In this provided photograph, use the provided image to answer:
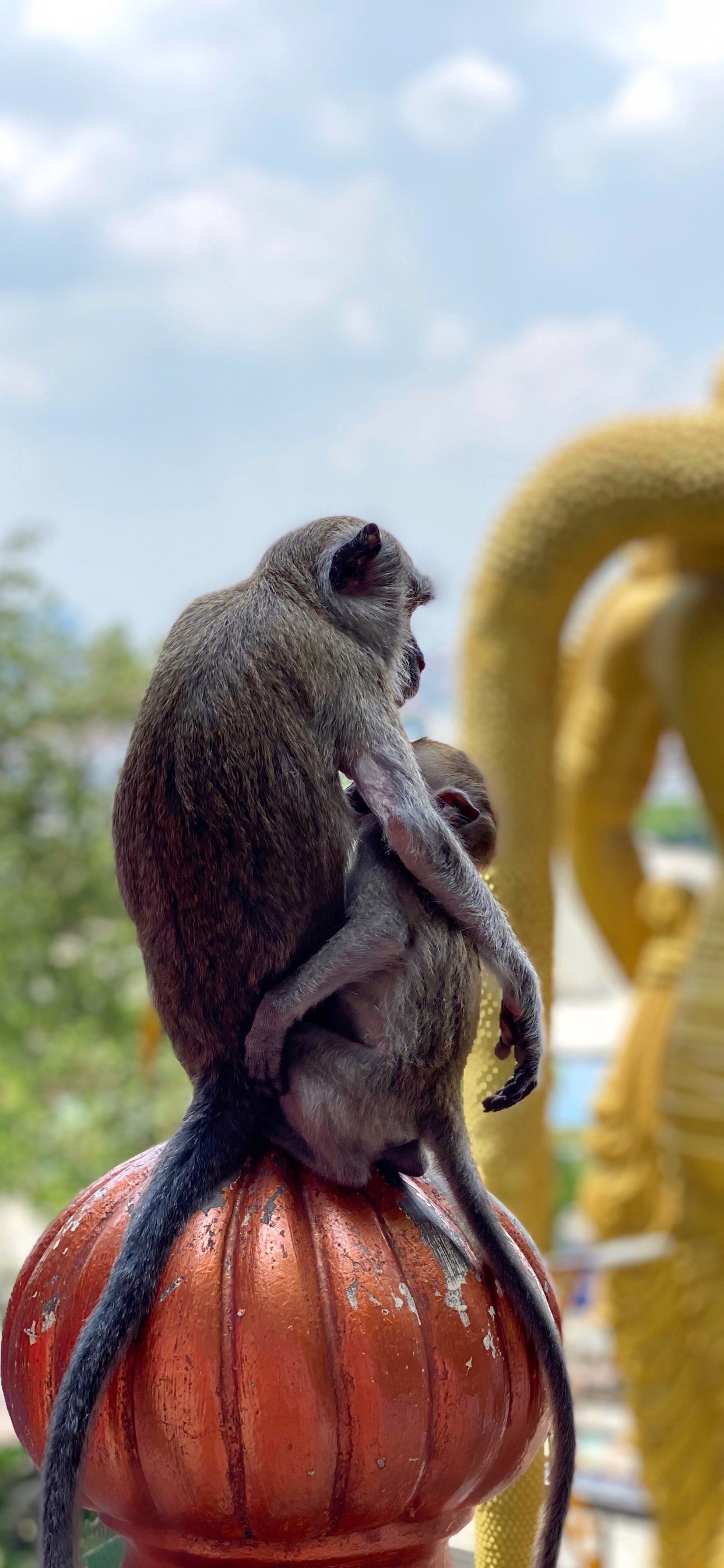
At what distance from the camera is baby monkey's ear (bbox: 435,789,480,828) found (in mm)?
864

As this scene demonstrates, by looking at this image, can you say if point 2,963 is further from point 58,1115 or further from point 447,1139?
point 447,1139

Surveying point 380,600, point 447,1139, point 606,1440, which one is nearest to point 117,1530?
point 447,1139

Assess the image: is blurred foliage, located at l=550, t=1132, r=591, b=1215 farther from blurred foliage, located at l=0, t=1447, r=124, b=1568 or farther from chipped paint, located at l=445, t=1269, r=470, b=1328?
chipped paint, located at l=445, t=1269, r=470, b=1328

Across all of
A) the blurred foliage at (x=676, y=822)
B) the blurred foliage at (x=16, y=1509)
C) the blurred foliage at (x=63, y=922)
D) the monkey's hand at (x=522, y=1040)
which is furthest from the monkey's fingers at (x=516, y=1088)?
the blurred foliage at (x=63, y=922)

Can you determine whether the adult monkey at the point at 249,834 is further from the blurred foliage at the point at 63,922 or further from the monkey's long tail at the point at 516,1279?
the blurred foliage at the point at 63,922

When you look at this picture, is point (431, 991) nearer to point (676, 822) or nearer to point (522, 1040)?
point (522, 1040)

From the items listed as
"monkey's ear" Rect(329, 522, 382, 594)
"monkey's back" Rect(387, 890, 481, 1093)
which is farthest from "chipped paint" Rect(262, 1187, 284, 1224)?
"monkey's ear" Rect(329, 522, 382, 594)

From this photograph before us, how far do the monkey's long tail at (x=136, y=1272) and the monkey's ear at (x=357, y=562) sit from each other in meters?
0.30

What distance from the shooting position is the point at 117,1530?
0.89m

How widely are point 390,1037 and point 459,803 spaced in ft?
0.47

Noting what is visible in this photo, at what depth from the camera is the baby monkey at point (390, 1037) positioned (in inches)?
32.2

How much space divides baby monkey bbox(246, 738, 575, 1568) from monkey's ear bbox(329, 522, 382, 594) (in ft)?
0.36

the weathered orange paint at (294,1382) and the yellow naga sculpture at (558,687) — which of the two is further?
the yellow naga sculpture at (558,687)

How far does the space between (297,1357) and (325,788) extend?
12.0 inches
